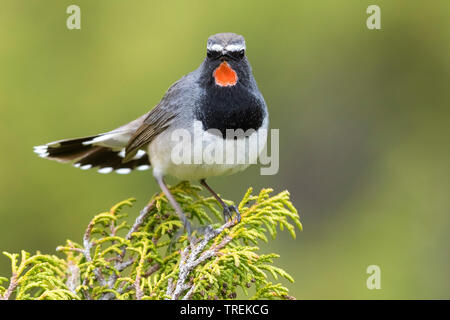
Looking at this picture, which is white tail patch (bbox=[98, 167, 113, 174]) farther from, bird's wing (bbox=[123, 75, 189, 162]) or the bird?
the bird

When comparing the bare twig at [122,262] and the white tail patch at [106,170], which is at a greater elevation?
the white tail patch at [106,170]

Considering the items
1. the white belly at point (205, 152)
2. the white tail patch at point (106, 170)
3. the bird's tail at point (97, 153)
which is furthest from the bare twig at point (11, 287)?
the white tail patch at point (106, 170)

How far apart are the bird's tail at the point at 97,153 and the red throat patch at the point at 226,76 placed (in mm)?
1098

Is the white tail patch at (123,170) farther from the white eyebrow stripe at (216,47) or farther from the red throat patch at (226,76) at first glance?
the white eyebrow stripe at (216,47)

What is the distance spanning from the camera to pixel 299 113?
7078 mm


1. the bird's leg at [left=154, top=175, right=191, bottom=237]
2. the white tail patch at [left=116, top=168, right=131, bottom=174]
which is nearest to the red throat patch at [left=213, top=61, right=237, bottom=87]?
the bird's leg at [left=154, top=175, right=191, bottom=237]

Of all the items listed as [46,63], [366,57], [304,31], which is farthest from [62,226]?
[366,57]

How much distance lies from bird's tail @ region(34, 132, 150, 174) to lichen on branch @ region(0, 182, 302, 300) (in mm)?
1059

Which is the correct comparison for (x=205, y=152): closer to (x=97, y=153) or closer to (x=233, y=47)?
(x=233, y=47)

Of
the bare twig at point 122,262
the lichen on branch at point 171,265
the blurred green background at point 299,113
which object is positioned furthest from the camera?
the blurred green background at point 299,113

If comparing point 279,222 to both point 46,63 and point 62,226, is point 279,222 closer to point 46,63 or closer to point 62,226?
point 62,226

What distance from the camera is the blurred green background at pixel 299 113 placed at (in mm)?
5945

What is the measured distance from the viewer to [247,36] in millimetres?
6441

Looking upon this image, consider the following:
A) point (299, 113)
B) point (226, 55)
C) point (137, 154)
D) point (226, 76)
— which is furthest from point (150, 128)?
point (299, 113)
